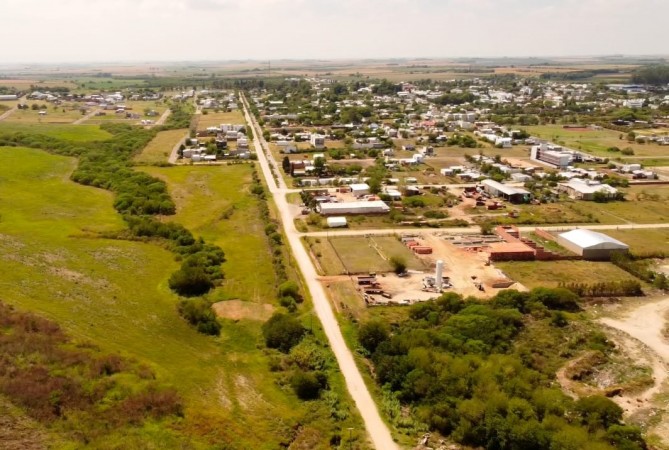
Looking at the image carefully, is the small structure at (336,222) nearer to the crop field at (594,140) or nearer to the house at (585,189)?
the house at (585,189)

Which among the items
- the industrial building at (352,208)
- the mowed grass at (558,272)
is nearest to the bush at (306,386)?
the mowed grass at (558,272)

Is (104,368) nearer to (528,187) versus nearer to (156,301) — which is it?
(156,301)

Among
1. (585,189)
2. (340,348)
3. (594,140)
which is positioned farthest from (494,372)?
(594,140)

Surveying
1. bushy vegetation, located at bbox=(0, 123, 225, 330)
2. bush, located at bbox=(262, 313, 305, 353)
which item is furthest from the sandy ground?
bushy vegetation, located at bbox=(0, 123, 225, 330)

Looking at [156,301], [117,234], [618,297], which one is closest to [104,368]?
[156,301]

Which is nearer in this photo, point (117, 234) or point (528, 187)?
point (117, 234)
